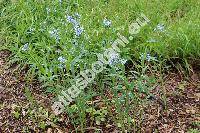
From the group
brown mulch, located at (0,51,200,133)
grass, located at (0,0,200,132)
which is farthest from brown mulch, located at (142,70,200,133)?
grass, located at (0,0,200,132)

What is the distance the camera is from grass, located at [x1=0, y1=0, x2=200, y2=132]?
343cm

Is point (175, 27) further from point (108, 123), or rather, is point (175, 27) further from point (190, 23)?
point (108, 123)

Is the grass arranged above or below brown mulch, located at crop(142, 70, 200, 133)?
above

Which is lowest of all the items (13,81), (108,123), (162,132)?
(162,132)

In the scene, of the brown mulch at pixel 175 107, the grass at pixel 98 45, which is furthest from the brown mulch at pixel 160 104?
the grass at pixel 98 45

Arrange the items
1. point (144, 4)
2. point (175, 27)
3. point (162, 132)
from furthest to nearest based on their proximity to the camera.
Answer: point (144, 4) → point (175, 27) → point (162, 132)

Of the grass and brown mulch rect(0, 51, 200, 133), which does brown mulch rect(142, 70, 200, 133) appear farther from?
the grass

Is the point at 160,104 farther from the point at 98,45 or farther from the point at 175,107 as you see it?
the point at 98,45

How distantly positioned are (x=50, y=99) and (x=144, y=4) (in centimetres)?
167

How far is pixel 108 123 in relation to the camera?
Result: 3473 mm

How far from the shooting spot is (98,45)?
3936 millimetres

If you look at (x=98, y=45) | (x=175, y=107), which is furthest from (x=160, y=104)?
(x=98, y=45)

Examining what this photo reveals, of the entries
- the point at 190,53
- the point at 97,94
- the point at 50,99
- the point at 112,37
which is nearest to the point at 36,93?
the point at 50,99

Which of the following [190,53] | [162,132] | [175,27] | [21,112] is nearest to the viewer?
[162,132]
